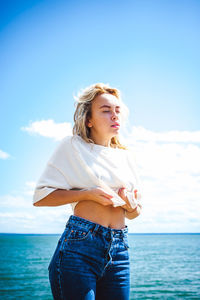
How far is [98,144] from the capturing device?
2.64m

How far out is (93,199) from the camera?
7.14ft

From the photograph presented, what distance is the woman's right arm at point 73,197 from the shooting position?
215 cm

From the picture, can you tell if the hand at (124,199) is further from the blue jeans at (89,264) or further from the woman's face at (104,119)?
the woman's face at (104,119)

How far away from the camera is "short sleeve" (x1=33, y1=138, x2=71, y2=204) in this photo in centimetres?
226

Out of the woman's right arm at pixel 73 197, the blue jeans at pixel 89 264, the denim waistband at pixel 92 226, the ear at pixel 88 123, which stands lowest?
the blue jeans at pixel 89 264

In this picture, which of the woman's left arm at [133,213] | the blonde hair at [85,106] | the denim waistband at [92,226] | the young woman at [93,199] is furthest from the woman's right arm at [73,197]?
the blonde hair at [85,106]

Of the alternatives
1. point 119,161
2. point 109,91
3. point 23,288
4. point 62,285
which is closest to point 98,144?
point 119,161

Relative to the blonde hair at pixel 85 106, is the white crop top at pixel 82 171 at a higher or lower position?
lower

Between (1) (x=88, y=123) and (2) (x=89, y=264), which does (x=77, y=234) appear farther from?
(1) (x=88, y=123)

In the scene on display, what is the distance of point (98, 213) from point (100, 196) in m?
0.14

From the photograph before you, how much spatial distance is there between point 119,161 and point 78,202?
0.59 m

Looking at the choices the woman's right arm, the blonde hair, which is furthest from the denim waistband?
the blonde hair

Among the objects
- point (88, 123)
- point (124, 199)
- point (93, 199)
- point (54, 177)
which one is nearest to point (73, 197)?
point (93, 199)

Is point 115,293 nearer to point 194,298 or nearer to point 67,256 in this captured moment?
point 67,256
